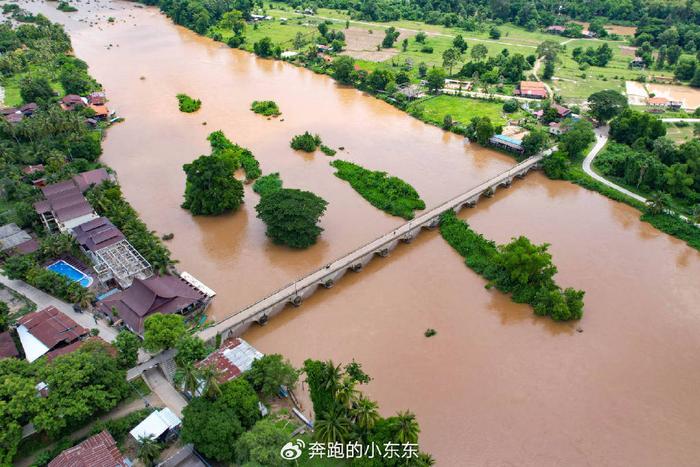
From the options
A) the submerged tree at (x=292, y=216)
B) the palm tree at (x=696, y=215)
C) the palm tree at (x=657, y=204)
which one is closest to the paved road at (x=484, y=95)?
the palm tree at (x=657, y=204)

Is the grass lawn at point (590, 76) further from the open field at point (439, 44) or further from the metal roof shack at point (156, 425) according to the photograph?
the metal roof shack at point (156, 425)

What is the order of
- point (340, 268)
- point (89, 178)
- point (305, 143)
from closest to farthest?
1. point (340, 268)
2. point (89, 178)
3. point (305, 143)

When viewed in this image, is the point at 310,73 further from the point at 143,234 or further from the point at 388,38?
the point at 143,234

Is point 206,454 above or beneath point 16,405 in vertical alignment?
beneath

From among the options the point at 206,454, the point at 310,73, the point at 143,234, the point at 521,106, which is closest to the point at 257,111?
the point at 310,73

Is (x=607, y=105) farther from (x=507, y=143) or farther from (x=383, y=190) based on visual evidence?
(x=383, y=190)

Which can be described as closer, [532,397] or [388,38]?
[532,397]

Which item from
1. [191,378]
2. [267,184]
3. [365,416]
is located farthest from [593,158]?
[191,378]
